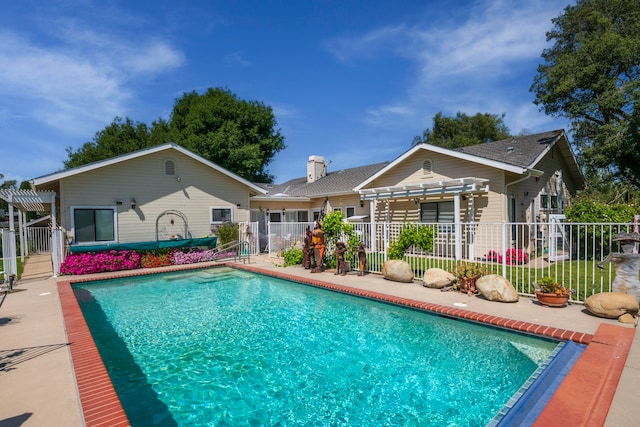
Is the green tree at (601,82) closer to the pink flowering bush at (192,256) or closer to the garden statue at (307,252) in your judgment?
the garden statue at (307,252)

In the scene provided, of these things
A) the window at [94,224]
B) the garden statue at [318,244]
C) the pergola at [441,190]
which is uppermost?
the pergola at [441,190]

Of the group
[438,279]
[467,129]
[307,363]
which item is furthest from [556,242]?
[467,129]

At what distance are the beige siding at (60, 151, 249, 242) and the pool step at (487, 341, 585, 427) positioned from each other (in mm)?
14217

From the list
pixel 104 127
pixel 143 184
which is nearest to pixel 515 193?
pixel 143 184

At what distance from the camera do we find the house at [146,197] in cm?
1252

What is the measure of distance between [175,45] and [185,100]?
66.4 ft

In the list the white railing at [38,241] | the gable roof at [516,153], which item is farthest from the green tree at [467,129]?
the white railing at [38,241]

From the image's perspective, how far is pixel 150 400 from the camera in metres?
3.87

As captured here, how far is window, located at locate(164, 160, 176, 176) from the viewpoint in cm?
1466

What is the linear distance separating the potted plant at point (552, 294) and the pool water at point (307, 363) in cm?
148

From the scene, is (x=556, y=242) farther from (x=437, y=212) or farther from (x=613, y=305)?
(x=437, y=212)

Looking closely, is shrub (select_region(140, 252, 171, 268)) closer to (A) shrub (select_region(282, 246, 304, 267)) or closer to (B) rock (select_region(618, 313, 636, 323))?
(A) shrub (select_region(282, 246, 304, 267))

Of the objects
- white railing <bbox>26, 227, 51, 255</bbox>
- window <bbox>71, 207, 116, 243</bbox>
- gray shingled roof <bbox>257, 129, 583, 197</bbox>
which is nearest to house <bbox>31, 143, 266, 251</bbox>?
window <bbox>71, 207, 116, 243</bbox>

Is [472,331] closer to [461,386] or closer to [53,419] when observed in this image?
[461,386]
